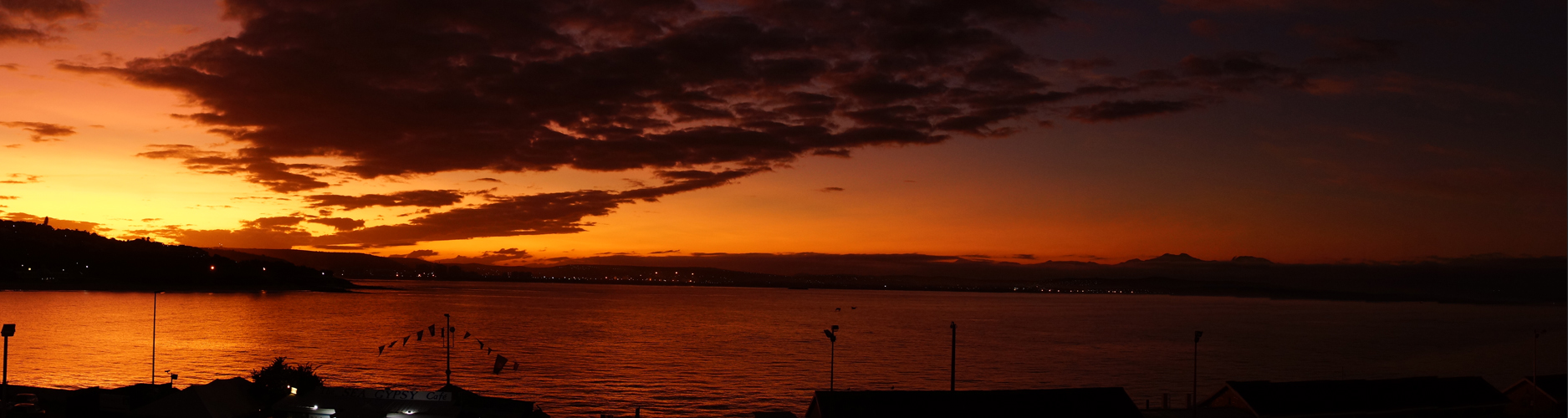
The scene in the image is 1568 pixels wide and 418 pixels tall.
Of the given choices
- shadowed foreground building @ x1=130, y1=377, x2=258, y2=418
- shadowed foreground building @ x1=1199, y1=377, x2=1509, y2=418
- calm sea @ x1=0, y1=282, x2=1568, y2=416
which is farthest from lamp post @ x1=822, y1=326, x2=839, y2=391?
shadowed foreground building @ x1=130, y1=377, x2=258, y2=418

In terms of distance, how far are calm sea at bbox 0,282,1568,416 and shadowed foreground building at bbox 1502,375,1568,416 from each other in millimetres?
22926

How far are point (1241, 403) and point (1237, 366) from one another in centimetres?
5917

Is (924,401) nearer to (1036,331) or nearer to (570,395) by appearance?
(570,395)

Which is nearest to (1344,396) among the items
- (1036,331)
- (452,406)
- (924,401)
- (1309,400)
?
(1309,400)

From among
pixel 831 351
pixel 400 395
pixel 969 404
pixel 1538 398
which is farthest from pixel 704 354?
pixel 1538 398

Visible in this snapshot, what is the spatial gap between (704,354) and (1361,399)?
62.7 metres

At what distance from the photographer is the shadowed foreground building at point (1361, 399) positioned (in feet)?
130

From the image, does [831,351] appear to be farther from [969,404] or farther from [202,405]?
[202,405]

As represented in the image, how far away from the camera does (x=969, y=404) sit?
1396 inches

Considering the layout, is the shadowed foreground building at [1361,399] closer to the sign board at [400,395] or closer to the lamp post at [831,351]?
the lamp post at [831,351]

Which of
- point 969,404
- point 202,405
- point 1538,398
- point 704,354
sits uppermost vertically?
point 969,404

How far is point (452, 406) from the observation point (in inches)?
1428

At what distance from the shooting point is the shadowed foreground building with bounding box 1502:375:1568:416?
42500mm

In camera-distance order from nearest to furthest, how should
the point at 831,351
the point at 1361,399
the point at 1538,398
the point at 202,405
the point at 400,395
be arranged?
the point at 202,405 → the point at 400,395 → the point at 1361,399 → the point at 1538,398 → the point at 831,351
